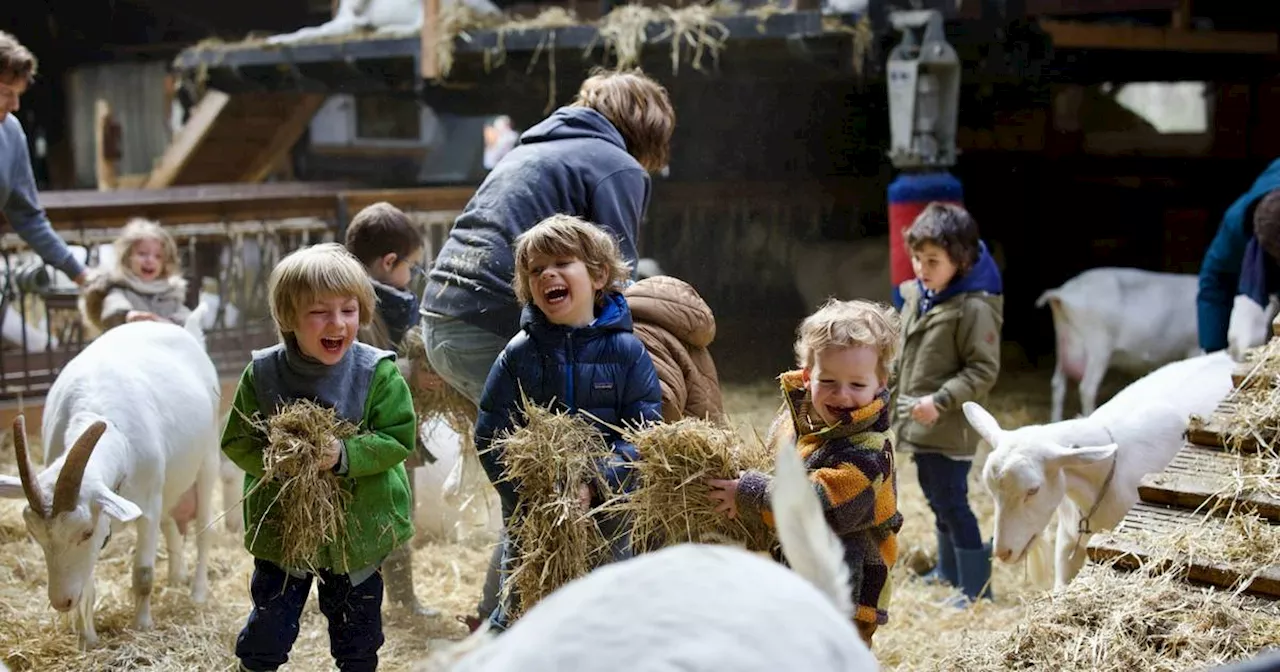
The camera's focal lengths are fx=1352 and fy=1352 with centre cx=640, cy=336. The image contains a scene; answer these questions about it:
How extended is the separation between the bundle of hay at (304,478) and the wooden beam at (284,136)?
32.1 feet

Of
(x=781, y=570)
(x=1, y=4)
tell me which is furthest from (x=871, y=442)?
(x=1, y=4)

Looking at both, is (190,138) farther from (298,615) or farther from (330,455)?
(330,455)

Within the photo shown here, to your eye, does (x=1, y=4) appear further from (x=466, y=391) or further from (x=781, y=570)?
(x=781, y=570)

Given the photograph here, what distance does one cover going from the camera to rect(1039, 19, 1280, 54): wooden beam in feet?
31.3

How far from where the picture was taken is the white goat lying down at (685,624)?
6.41 feet

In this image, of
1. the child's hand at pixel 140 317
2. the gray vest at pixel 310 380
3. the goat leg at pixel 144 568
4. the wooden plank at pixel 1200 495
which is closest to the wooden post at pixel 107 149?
the child's hand at pixel 140 317

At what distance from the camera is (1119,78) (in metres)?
12.2

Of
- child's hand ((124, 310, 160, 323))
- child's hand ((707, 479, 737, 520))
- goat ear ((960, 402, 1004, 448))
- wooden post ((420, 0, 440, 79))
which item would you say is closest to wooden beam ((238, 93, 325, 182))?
wooden post ((420, 0, 440, 79))

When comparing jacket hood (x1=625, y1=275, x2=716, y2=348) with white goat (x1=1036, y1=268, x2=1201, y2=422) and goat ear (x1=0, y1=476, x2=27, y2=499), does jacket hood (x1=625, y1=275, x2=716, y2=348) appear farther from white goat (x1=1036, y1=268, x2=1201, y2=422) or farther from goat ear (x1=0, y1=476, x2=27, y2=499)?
white goat (x1=1036, y1=268, x2=1201, y2=422)

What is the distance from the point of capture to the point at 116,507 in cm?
440

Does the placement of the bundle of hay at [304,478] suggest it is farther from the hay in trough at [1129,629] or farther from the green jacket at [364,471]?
the hay in trough at [1129,629]

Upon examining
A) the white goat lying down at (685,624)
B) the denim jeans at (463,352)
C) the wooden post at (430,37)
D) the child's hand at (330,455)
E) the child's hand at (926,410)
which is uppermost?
the wooden post at (430,37)

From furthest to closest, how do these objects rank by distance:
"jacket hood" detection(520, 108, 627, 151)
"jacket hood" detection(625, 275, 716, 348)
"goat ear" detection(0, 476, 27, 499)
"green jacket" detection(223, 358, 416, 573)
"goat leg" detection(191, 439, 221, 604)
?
"goat leg" detection(191, 439, 221, 604) → "goat ear" detection(0, 476, 27, 499) → "jacket hood" detection(520, 108, 627, 151) → "jacket hood" detection(625, 275, 716, 348) → "green jacket" detection(223, 358, 416, 573)

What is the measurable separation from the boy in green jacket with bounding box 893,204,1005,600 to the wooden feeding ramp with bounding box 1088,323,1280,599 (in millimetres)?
969
